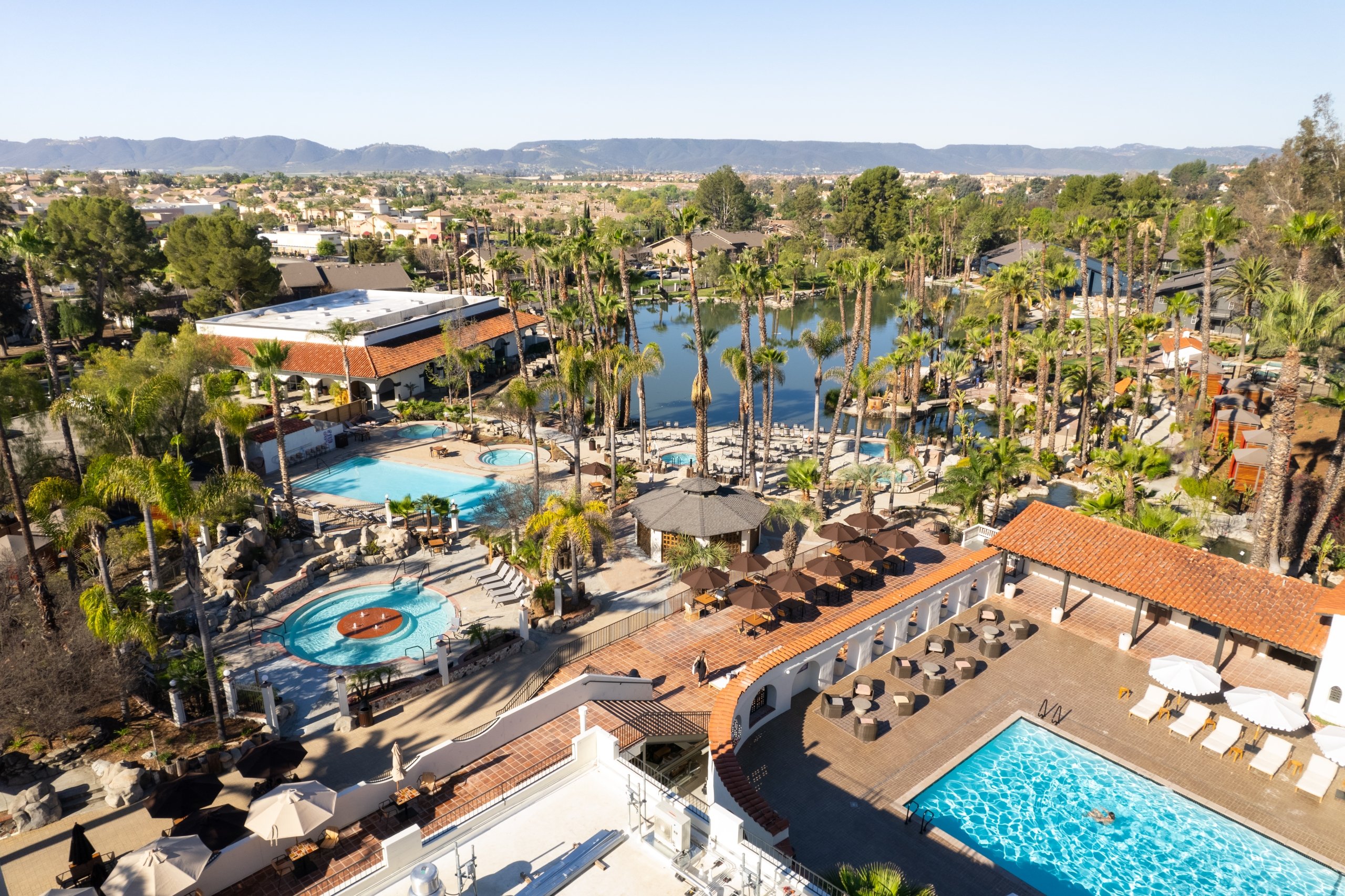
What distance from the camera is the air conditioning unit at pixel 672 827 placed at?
44.0ft

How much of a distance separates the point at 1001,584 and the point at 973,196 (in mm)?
131273

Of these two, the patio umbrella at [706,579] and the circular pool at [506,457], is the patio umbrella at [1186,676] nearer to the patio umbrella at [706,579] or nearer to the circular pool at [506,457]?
the patio umbrella at [706,579]

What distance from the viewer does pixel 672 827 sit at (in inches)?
540

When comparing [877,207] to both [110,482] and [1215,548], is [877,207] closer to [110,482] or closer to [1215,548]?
[1215,548]

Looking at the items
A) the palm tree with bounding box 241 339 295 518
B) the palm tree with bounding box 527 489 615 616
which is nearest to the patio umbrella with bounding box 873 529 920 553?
the palm tree with bounding box 527 489 615 616

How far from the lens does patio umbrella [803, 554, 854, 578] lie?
26422 mm

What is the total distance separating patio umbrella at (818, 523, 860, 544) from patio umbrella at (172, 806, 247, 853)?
1950cm

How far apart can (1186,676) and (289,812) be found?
72.5 ft

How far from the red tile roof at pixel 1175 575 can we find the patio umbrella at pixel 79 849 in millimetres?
26169

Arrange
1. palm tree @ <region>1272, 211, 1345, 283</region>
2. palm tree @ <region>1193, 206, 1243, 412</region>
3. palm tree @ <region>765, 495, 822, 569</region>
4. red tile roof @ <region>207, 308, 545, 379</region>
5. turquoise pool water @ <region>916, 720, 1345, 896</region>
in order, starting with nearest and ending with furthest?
turquoise pool water @ <region>916, 720, 1345, 896</region> → palm tree @ <region>1272, 211, 1345, 283</region> → palm tree @ <region>765, 495, 822, 569</region> → palm tree @ <region>1193, 206, 1243, 412</region> → red tile roof @ <region>207, 308, 545, 379</region>

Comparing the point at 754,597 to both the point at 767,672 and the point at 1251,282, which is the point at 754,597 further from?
the point at 1251,282

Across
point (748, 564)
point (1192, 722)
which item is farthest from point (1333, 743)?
point (748, 564)

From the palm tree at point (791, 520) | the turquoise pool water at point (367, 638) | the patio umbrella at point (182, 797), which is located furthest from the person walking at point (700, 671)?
the patio umbrella at point (182, 797)

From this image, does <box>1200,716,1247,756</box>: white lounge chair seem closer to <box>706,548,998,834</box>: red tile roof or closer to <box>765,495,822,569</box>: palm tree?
<box>706,548,998,834</box>: red tile roof
